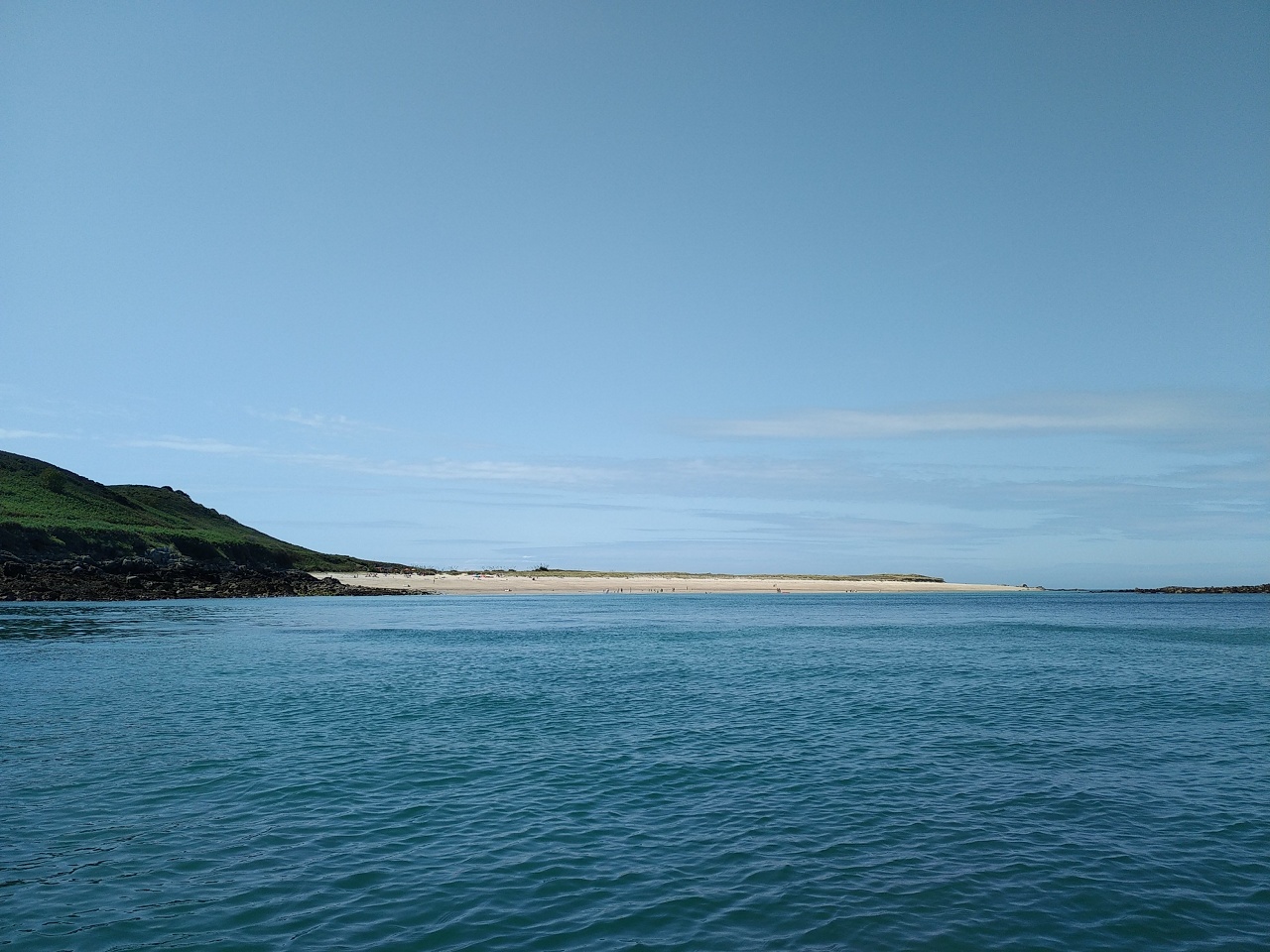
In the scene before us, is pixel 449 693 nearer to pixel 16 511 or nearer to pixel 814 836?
pixel 814 836

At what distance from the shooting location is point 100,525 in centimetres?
11331

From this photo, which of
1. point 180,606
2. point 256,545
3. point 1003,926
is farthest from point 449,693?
point 256,545

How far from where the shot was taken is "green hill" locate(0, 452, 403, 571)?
98.0 meters

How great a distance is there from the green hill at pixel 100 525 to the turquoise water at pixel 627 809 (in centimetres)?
7443

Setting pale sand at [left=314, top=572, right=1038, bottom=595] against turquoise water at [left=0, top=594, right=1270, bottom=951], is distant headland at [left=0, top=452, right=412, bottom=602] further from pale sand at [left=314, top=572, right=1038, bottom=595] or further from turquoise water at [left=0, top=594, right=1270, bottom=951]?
turquoise water at [left=0, top=594, right=1270, bottom=951]

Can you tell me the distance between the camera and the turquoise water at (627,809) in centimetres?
1111

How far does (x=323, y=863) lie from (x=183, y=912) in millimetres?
2281

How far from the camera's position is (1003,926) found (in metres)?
11.0

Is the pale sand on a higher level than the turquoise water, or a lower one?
higher

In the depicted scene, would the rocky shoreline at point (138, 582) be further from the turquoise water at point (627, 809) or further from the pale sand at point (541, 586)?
the turquoise water at point (627, 809)

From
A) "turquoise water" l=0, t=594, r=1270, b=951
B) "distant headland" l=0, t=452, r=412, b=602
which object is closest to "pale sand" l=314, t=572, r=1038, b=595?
"distant headland" l=0, t=452, r=412, b=602

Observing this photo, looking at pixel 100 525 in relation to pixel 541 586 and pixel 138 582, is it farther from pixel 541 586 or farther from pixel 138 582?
pixel 541 586

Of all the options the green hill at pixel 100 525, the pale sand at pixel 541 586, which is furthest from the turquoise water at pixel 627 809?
the pale sand at pixel 541 586

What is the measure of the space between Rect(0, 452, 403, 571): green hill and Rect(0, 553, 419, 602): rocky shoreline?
3.52 metres
